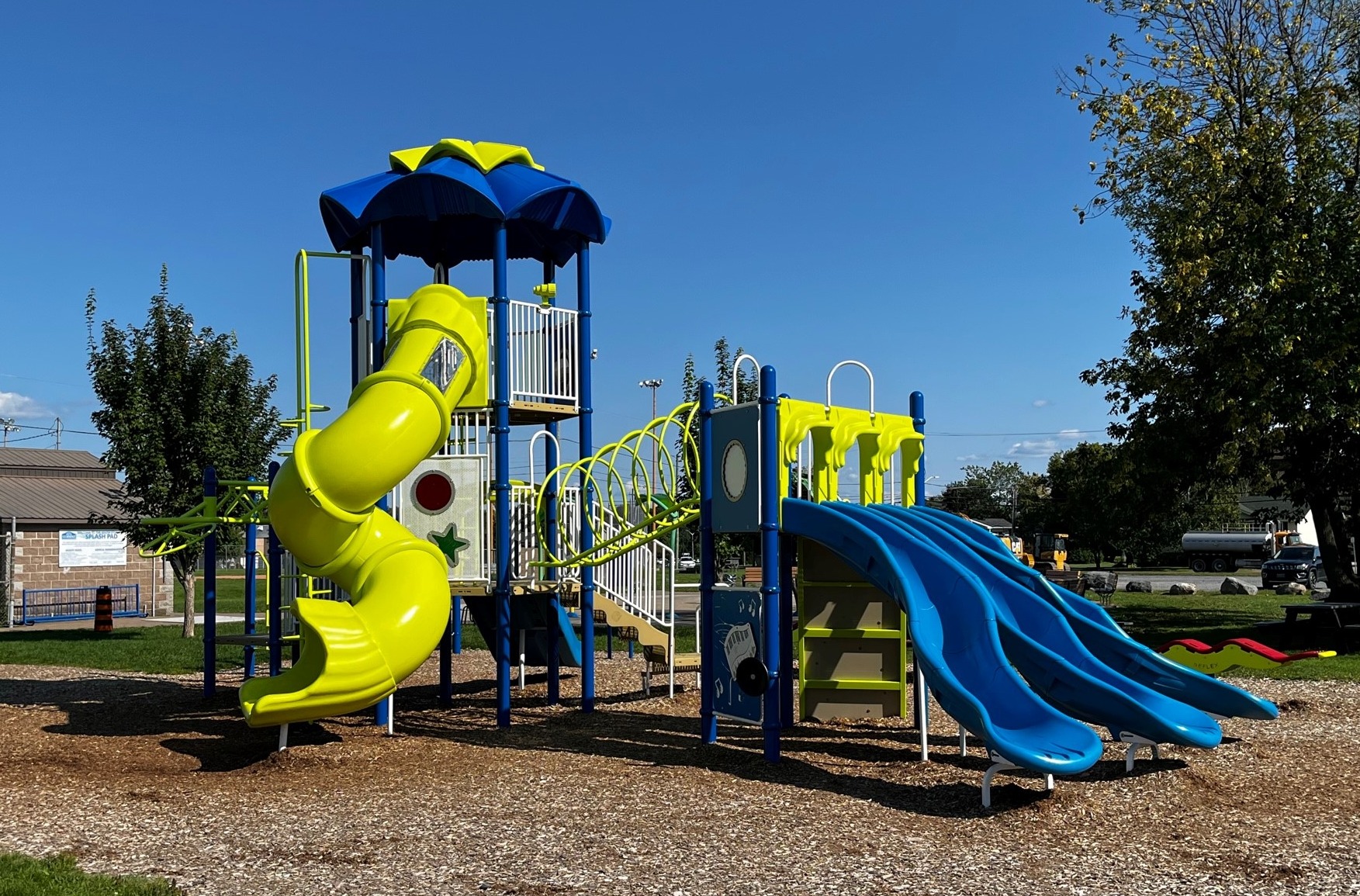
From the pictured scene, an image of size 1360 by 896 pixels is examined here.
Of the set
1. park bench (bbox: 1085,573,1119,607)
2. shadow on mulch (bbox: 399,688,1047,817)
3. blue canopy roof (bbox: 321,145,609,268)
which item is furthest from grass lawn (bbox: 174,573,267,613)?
park bench (bbox: 1085,573,1119,607)

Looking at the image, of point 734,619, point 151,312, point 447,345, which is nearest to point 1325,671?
point 734,619

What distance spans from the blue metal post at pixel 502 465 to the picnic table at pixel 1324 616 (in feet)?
42.2

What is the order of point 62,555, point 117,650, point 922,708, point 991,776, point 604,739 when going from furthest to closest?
point 62,555, point 117,650, point 604,739, point 922,708, point 991,776

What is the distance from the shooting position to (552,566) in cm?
1326

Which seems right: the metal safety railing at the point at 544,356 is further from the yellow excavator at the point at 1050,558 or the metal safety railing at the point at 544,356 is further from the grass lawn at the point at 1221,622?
the grass lawn at the point at 1221,622

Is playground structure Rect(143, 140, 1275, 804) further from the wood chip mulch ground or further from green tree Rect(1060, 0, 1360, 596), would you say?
green tree Rect(1060, 0, 1360, 596)

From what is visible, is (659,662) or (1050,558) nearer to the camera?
(659,662)

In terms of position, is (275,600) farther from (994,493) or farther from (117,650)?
(994,493)

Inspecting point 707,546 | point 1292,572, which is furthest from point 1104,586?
point 707,546

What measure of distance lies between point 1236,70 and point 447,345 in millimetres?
16482

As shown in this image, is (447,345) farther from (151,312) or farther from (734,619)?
(151,312)

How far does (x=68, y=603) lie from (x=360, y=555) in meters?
27.3

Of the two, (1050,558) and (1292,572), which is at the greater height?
(1050,558)

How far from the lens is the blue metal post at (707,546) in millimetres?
10594
